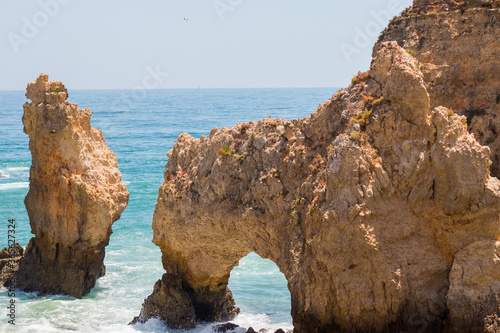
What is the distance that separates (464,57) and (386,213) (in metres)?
5.35

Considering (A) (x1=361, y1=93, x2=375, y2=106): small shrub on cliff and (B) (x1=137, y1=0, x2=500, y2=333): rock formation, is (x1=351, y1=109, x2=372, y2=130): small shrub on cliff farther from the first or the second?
(A) (x1=361, y1=93, x2=375, y2=106): small shrub on cliff

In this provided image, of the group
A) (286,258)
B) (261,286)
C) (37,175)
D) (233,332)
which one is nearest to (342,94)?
(286,258)

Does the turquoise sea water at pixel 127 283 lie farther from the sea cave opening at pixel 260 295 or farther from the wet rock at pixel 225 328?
the wet rock at pixel 225 328

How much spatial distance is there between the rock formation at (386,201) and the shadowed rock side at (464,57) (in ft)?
0.14

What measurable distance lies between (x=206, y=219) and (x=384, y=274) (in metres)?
6.32

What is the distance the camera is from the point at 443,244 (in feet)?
50.1

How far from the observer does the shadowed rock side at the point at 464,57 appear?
1694 centimetres

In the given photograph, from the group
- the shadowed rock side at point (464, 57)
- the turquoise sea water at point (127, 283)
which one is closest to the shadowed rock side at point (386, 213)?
the shadowed rock side at point (464, 57)

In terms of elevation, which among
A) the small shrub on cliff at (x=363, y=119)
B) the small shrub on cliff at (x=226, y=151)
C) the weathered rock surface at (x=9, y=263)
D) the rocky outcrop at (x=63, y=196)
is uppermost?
the small shrub on cliff at (x=363, y=119)

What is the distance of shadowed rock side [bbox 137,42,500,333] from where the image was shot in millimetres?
14656

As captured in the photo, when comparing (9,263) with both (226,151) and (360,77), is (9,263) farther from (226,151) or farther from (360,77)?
(360,77)

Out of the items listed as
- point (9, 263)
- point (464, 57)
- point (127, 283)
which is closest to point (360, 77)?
point (464, 57)

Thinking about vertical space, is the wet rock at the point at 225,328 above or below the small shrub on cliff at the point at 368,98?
below

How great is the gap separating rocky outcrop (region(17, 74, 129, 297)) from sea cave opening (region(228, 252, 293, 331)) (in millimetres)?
6038
